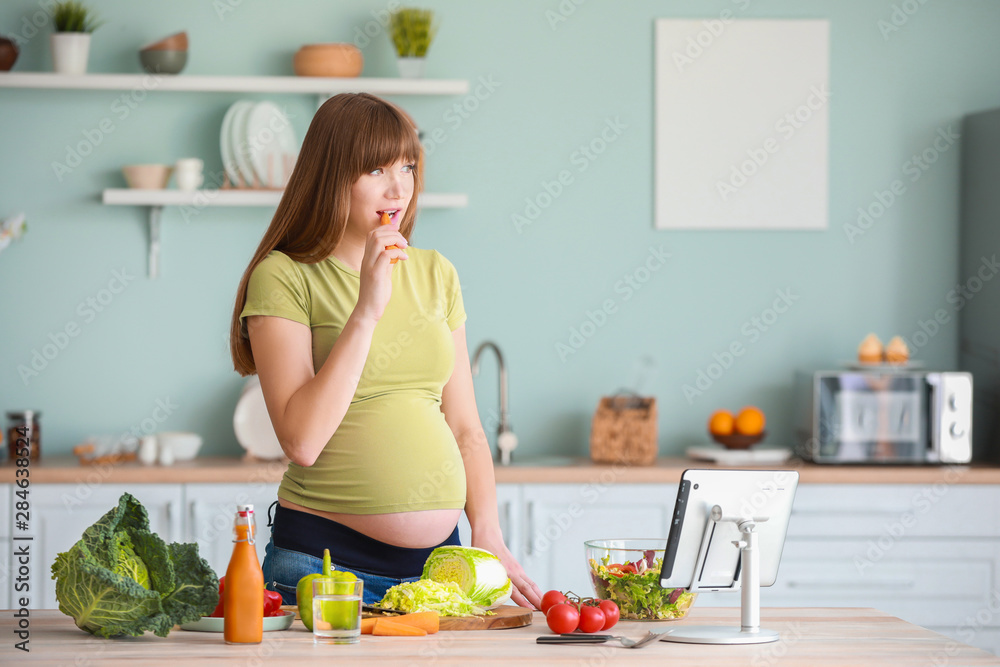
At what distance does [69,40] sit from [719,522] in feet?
9.24

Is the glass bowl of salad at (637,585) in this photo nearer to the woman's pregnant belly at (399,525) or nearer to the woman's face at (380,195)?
the woman's pregnant belly at (399,525)

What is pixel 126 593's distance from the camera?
1.39 m

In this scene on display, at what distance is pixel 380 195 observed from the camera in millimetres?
1707

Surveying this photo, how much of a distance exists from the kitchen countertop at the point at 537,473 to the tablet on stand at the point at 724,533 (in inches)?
61.2

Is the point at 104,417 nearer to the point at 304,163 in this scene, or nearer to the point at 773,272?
the point at 304,163

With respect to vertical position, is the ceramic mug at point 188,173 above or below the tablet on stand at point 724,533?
above

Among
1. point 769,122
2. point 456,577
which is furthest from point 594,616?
point 769,122

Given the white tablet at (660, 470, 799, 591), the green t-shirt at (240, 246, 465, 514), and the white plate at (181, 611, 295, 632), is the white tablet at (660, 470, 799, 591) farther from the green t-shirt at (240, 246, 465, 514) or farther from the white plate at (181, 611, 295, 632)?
the white plate at (181, 611, 295, 632)

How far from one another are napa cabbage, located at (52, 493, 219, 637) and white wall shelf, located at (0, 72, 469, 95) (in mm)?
2187

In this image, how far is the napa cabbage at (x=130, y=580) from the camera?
140cm

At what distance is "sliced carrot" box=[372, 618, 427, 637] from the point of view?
1.46 meters

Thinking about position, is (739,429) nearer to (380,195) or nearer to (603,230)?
(603,230)

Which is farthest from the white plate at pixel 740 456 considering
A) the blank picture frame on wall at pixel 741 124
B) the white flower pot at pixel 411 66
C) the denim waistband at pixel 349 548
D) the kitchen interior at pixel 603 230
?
the denim waistband at pixel 349 548

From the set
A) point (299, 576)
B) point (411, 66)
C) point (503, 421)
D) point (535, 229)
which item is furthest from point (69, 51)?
point (299, 576)
